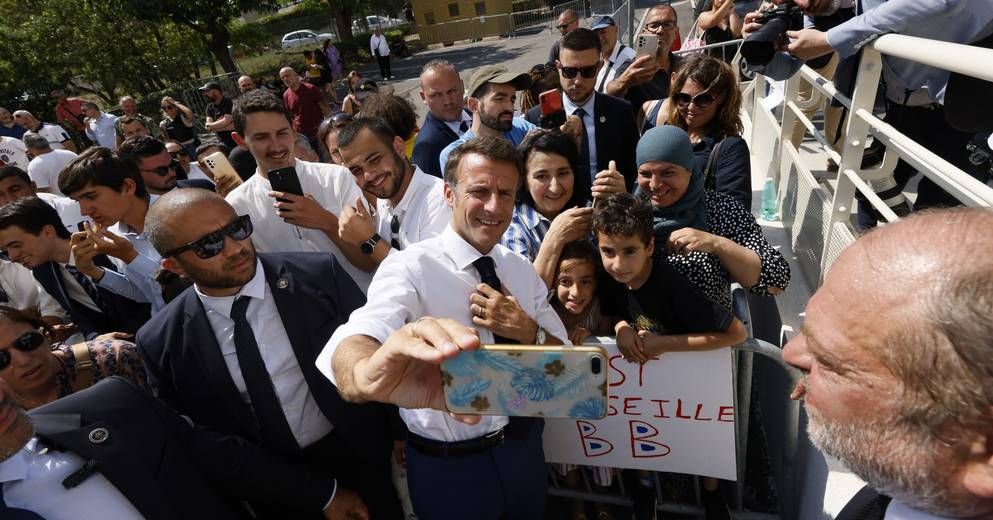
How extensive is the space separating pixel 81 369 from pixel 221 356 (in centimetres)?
79

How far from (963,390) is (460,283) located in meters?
1.38

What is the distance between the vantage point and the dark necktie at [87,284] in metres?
2.92

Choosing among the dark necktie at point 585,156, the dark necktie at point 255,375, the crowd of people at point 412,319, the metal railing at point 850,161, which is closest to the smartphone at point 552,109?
the crowd of people at point 412,319

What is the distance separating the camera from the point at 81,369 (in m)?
2.26

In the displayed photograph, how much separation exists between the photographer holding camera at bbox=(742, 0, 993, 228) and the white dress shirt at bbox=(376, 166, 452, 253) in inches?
78.7

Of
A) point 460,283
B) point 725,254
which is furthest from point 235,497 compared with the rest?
point 725,254

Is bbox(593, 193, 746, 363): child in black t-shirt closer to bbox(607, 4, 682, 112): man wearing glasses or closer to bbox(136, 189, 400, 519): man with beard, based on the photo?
bbox(136, 189, 400, 519): man with beard

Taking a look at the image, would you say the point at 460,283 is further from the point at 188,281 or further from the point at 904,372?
the point at 188,281

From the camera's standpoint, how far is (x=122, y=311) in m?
3.01

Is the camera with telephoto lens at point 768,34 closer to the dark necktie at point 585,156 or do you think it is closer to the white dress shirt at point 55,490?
the dark necktie at point 585,156

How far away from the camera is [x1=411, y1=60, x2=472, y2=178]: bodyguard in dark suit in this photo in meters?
4.02

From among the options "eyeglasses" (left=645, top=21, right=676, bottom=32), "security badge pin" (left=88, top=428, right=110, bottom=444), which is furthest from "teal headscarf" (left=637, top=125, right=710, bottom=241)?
"eyeglasses" (left=645, top=21, right=676, bottom=32)

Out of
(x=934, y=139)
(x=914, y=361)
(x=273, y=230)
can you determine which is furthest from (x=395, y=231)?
(x=934, y=139)

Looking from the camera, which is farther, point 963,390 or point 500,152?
point 500,152
